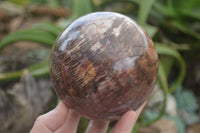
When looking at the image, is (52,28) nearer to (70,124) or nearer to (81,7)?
(81,7)

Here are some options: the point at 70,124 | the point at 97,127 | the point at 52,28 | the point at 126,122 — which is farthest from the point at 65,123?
the point at 52,28

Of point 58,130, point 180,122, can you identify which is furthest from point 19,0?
point 58,130

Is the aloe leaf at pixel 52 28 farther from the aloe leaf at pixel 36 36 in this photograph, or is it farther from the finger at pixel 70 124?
the finger at pixel 70 124

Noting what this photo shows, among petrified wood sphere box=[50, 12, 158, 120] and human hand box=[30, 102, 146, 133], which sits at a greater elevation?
petrified wood sphere box=[50, 12, 158, 120]

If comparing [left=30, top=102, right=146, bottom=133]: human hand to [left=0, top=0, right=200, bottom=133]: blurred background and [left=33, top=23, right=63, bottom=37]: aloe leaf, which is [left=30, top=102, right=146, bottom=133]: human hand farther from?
[left=33, top=23, right=63, bottom=37]: aloe leaf

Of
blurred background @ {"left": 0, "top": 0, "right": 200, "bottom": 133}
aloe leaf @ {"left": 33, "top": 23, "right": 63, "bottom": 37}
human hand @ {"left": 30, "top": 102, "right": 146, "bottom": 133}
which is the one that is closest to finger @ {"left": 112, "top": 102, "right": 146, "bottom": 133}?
human hand @ {"left": 30, "top": 102, "right": 146, "bottom": 133}

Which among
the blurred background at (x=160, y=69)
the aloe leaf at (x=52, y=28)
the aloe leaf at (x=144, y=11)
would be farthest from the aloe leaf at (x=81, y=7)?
the aloe leaf at (x=144, y=11)

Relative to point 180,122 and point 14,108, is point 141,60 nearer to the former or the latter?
point 14,108
